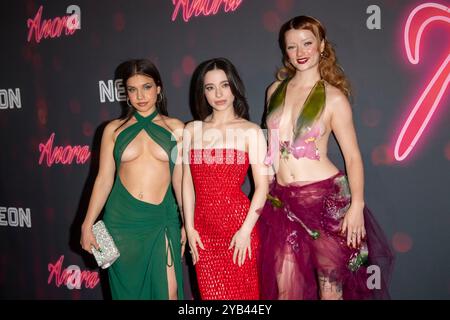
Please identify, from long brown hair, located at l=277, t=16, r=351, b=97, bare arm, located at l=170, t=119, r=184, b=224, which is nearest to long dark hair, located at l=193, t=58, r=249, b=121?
bare arm, located at l=170, t=119, r=184, b=224

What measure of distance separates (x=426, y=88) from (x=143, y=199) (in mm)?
2005

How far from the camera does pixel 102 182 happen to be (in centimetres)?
278

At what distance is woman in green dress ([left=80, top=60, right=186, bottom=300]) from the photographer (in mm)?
2658

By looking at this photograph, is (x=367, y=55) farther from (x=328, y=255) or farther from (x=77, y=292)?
(x=77, y=292)

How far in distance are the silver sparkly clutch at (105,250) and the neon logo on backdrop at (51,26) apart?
5.65 ft

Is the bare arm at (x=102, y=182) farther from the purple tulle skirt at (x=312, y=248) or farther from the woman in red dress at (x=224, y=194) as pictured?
the purple tulle skirt at (x=312, y=248)

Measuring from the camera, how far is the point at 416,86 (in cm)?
289

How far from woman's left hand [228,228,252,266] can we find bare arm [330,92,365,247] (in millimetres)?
572

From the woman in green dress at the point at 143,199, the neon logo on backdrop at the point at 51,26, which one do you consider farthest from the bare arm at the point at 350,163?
the neon logo on backdrop at the point at 51,26

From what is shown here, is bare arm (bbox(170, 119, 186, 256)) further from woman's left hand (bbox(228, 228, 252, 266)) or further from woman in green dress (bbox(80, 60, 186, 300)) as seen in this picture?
woman's left hand (bbox(228, 228, 252, 266))

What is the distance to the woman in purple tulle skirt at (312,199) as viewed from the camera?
2.54 m

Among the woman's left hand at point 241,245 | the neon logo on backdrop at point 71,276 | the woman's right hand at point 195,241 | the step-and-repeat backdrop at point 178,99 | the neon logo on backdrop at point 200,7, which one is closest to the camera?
the woman's left hand at point 241,245

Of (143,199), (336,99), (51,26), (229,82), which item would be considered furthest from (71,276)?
(336,99)
